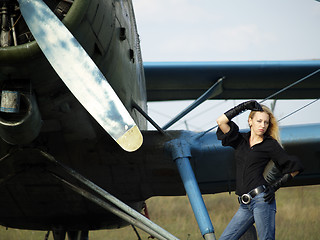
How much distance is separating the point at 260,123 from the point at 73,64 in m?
1.33

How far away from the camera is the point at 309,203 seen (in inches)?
477

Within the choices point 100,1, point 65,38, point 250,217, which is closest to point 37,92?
point 65,38

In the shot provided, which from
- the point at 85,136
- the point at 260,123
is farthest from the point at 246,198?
the point at 85,136

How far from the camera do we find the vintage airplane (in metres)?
3.49

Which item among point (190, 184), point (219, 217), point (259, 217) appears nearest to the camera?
point (259, 217)

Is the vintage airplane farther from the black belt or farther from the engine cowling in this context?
the black belt

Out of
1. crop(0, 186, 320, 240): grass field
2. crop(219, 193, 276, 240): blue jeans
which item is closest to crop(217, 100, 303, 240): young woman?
crop(219, 193, 276, 240): blue jeans

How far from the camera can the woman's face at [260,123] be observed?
340 centimetres

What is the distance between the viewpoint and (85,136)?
4.62m

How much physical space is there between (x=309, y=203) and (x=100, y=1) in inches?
378

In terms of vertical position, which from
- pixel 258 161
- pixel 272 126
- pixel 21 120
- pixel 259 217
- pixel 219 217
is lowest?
pixel 219 217

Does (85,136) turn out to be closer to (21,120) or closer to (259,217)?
(21,120)

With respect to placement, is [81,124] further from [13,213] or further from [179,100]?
[179,100]

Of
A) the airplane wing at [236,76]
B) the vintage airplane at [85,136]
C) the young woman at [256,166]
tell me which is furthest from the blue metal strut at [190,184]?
the airplane wing at [236,76]
